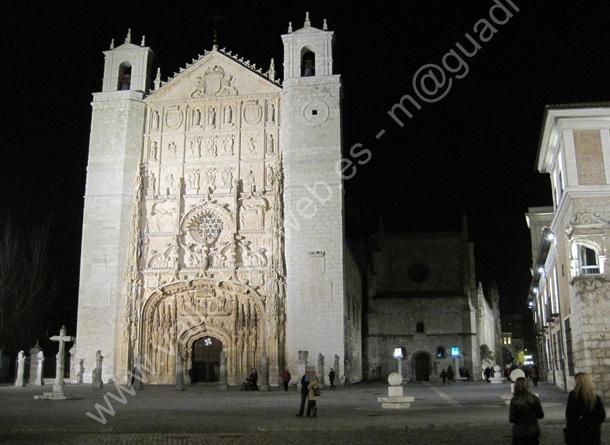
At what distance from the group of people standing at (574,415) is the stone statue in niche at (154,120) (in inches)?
1160

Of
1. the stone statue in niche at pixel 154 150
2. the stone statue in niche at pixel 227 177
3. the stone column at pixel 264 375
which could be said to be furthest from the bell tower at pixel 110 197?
the stone column at pixel 264 375

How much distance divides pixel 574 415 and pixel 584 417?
4.0 inches

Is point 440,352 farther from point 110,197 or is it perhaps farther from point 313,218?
point 110,197

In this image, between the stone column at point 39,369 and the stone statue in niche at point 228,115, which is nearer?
the stone column at point 39,369

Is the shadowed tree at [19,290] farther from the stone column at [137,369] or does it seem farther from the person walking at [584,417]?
the person walking at [584,417]

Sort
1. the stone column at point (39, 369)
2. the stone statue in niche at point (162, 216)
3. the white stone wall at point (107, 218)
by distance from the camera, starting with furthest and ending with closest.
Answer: the stone statue in niche at point (162, 216) → the stone column at point (39, 369) → the white stone wall at point (107, 218)

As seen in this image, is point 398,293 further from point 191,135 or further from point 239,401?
point 239,401

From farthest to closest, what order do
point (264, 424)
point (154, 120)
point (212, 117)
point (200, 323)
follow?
point (154, 120) < point (212, 117) < point (200, 323) < point (264, 424)

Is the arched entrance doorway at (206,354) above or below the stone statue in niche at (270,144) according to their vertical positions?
below

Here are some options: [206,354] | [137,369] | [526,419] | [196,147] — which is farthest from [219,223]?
[526,419]

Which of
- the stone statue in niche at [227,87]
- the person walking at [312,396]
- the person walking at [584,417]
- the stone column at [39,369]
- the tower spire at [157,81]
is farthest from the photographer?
the tower spire at [157,81]

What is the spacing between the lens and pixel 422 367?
44094 millimetres

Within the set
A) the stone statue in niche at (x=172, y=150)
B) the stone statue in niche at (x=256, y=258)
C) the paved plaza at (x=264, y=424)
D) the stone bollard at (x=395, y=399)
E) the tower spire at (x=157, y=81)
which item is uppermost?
the tower spire at (x=157, y=81)

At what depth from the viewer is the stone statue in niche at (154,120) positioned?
112 feet
